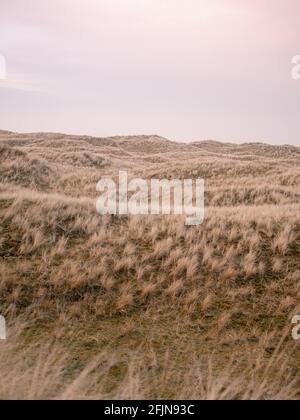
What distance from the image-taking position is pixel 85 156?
53.2 m

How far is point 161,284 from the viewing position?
9625 millimetres

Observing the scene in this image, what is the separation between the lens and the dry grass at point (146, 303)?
5.83m

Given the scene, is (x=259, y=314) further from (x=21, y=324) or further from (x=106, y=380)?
(x=21, y=324)

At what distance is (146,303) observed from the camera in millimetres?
8852

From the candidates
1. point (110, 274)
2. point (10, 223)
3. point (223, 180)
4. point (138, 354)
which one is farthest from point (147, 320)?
point (223, 180)

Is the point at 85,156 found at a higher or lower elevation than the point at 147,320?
higher

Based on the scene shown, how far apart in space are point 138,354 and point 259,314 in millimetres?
3172

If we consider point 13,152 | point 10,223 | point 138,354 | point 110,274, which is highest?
point 13,152

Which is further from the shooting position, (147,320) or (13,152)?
(13,152)

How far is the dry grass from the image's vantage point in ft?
19.1

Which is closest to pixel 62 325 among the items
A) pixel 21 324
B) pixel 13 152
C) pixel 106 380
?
pixel 21 324

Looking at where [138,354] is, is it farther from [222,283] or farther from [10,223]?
[10,223]
